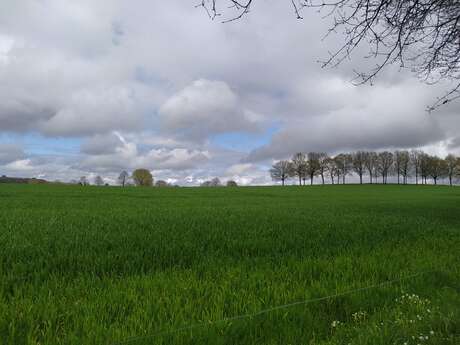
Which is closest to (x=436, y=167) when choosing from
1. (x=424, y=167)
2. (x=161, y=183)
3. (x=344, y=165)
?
(x=424, y=167)

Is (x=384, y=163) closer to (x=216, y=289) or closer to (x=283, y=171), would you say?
(x=283, y=171)

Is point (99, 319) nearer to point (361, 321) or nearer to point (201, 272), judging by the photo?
point (201, 272)

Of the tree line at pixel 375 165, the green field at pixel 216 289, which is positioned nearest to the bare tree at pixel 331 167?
the tree line at pixel 375 165

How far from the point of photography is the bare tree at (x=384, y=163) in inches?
4326

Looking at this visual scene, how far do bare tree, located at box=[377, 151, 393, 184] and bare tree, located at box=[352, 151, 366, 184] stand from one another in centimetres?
505

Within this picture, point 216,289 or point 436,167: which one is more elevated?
point 436,167

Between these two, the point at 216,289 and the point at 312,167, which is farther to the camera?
the point at 312,167

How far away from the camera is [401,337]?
9.78 feet

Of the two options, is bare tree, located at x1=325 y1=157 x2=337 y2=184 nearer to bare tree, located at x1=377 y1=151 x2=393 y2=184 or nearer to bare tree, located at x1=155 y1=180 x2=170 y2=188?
bare tree, located at x1=377 y1=151 x2=393 y2=184

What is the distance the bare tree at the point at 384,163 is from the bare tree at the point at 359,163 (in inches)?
199

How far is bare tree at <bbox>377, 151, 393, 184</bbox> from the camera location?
360 ft

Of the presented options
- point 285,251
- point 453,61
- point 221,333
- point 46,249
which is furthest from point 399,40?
point 46,249

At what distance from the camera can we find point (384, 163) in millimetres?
110875

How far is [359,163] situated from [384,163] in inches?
325
